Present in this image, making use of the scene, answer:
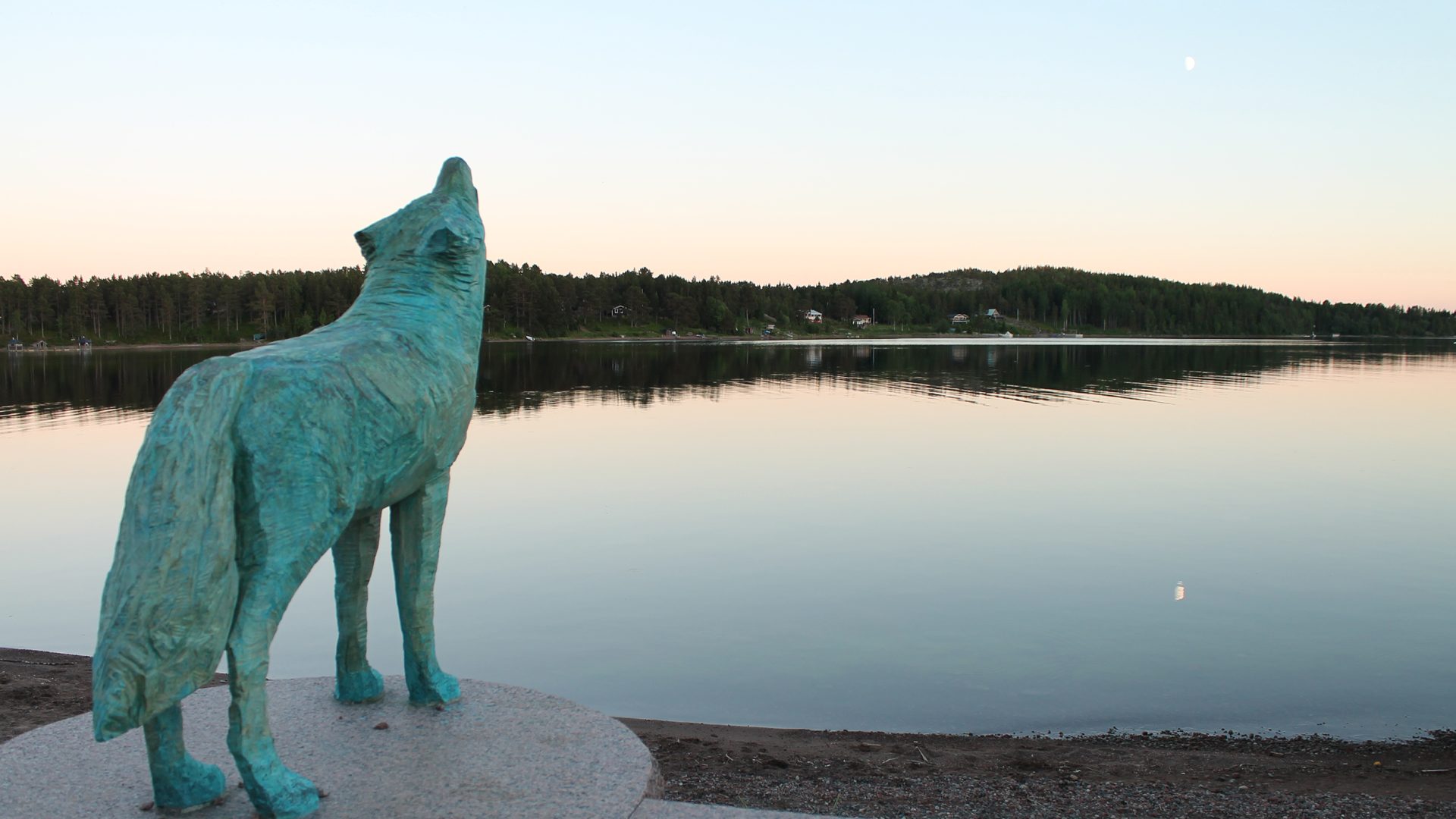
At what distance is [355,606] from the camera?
554cm

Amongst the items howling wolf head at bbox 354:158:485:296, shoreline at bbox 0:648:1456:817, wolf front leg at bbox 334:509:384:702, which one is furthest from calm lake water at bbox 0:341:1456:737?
howling wolf head at bbox 354:158:485:296

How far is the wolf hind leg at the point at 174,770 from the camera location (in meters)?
4.34

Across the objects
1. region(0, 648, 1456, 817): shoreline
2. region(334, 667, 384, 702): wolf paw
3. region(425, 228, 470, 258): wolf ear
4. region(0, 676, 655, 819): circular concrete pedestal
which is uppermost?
region(425, 228, 470, 258): wolf ear

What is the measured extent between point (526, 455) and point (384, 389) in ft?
60.8

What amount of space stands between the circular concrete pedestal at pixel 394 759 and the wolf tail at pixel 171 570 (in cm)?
98

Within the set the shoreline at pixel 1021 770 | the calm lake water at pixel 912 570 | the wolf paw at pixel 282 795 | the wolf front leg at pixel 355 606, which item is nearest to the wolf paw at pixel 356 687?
the wolf front leg at pixel 355 606

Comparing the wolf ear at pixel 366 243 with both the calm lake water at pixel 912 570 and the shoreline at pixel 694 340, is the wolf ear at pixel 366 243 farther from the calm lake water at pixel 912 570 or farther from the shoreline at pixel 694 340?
the shoreline at pixel 694 340

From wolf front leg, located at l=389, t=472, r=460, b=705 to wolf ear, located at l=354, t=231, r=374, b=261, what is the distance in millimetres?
1287

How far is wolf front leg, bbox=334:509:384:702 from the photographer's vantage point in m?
Result: 5.41

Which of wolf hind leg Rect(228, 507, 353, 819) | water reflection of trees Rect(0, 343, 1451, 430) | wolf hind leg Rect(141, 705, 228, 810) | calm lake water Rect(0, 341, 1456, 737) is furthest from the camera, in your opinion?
water reflection of trees Rect(0, 343, 1451, 430)

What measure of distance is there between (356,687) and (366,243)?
8.43 feet

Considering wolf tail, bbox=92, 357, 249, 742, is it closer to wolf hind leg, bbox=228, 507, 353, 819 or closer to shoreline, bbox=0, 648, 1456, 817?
wolf hind leg, bbox=228, 507, 353, 819

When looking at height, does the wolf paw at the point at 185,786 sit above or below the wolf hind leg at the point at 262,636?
below

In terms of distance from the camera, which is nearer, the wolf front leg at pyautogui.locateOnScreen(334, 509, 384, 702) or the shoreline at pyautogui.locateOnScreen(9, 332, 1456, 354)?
the wolf front leg at pyautogui.locateOnScreen(334, 509, 384, 702)
